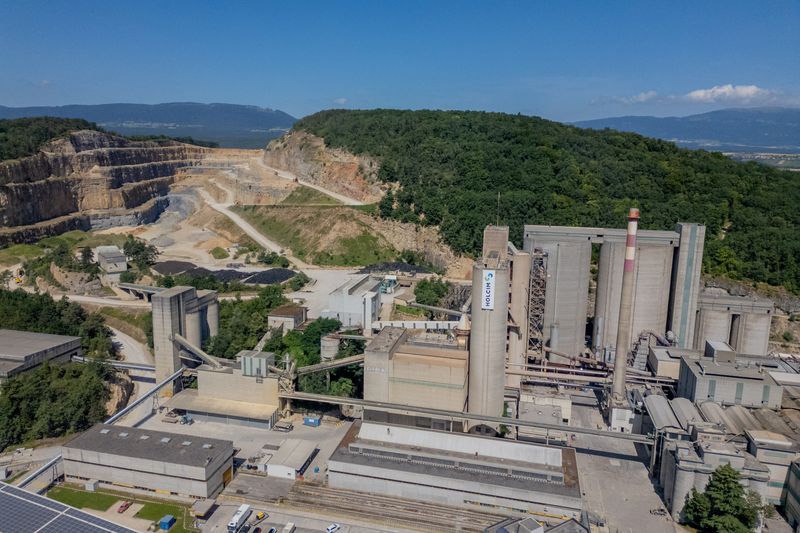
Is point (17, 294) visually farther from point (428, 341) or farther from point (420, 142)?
point (420, 142)

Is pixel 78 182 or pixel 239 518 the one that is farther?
pixel 78 182

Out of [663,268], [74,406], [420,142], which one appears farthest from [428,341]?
[420,142]

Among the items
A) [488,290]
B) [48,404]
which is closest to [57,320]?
[48,404]

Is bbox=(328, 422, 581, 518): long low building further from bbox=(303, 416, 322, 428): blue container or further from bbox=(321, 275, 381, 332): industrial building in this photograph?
bbox=(321, 275, 381, 332): industrial building

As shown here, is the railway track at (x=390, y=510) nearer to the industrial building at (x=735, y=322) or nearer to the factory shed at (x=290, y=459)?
the factory shed at (x=290, y=459)

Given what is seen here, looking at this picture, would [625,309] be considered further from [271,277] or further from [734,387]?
[271,277]

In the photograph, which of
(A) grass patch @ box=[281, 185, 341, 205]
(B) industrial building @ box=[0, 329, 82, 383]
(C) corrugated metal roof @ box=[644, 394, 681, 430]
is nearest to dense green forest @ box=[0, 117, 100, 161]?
(A) grass patch @ box=[281, 185, 341, 205]
